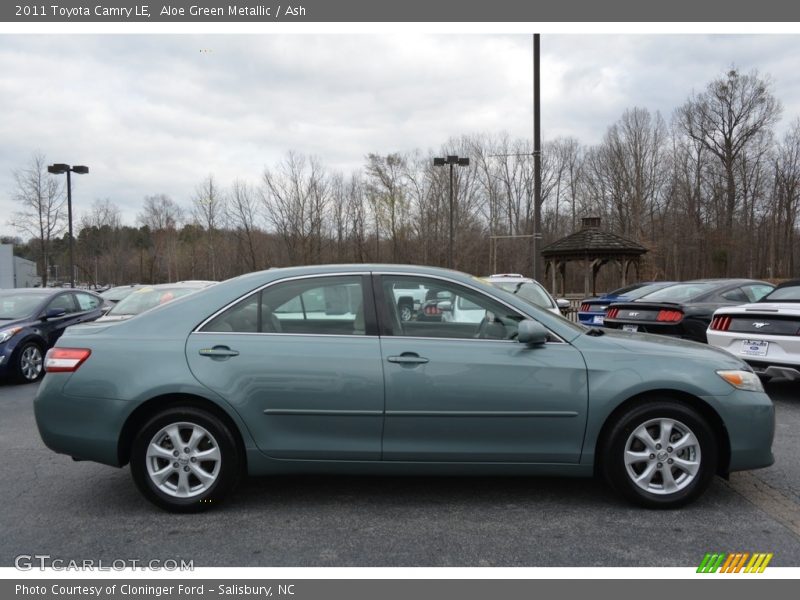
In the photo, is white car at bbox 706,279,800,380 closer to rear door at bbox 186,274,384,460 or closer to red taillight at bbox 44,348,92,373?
rear door at bbox 186,274,384,460

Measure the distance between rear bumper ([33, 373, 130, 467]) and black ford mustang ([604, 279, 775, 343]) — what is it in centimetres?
762

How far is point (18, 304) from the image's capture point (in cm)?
957

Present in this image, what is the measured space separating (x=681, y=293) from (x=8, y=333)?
1136 centimetres

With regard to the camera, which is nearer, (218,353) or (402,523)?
(402,523)

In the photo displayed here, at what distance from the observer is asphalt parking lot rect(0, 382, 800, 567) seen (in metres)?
3.05

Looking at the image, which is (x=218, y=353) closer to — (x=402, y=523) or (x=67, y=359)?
(x=67, y=359)

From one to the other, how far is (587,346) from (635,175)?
4884 centimetres

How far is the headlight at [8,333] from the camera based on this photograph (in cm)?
855

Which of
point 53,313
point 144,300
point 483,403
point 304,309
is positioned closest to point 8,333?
point 53,313

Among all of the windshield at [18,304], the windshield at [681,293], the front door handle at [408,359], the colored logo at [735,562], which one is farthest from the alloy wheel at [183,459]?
the windshield at [681,293]

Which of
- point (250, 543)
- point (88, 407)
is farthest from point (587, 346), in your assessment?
point (88, 407)

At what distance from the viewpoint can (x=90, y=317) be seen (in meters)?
10.7

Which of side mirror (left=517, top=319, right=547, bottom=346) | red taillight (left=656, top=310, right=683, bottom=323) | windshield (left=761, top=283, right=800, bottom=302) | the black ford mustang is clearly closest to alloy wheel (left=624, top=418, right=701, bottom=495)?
side mirror (left=517, top=319, right=547, bottom=346)

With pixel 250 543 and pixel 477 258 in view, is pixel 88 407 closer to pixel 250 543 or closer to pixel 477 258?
pixel 250 543
